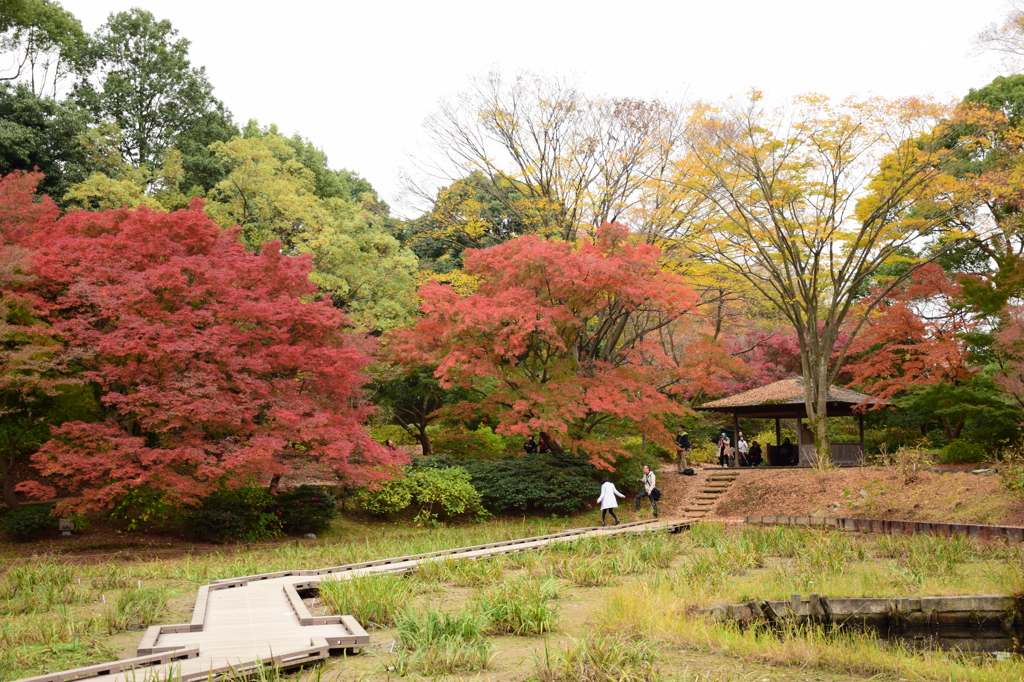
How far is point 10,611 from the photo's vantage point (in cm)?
838

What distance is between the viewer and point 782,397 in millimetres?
24188

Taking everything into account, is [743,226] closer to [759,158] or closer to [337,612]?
[759,158]

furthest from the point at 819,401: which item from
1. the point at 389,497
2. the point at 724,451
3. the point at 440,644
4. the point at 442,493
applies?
the point at 440,644

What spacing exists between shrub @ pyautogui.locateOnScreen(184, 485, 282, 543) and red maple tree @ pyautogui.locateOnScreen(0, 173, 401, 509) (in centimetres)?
81

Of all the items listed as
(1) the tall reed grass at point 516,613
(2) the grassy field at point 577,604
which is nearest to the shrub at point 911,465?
(2) the grassy field at point 577,604

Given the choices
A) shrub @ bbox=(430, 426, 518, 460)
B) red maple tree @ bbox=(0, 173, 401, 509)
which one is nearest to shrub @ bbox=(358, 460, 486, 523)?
red maple tree @ bbox=(0, 173, 401, 509)

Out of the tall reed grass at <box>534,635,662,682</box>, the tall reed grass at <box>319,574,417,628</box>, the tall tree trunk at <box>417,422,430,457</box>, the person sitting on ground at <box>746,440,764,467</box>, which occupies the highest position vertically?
the tall tree trunk at <box>417,422,430,457</box>

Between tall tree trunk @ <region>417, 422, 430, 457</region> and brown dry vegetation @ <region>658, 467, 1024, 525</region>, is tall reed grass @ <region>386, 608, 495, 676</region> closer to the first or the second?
brown dry vegetation @ <region>658, 467, 1024, 525</region>

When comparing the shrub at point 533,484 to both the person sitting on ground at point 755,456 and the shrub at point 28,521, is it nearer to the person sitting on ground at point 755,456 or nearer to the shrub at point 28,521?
the shrub at point 28,521

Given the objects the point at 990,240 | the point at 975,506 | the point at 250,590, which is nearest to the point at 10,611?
the point at 250,590

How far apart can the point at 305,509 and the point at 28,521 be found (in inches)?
201

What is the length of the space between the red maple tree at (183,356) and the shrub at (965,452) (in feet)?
51.6

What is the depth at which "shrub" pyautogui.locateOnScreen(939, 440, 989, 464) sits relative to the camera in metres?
21.5

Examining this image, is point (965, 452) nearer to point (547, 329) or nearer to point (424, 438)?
point (547, 329)
